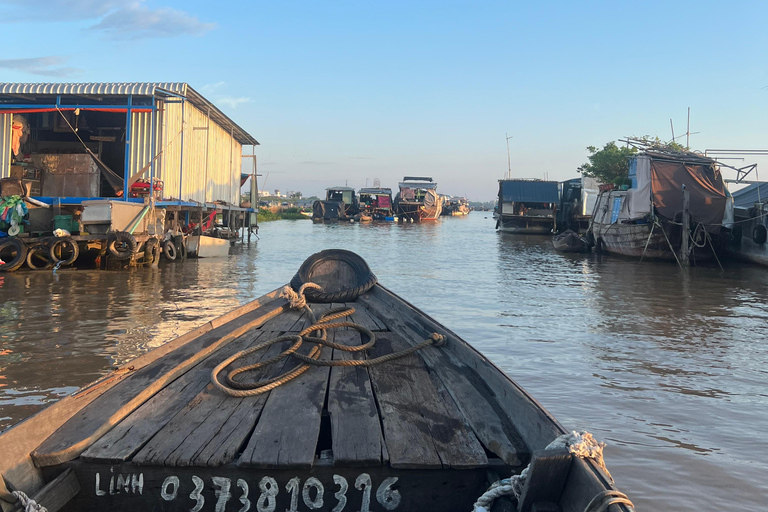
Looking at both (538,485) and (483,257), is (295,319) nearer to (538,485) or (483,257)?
(538,485)

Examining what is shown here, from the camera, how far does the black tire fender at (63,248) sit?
12534 millimetres

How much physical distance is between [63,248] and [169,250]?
2676mm

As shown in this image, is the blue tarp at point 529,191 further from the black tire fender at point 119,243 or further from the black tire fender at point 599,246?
the black tire fender at point 119,243

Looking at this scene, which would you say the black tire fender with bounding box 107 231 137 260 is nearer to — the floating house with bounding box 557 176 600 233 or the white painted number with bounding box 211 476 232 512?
the white painted number with bounding box 211 476 232 512

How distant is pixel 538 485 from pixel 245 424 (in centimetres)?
136

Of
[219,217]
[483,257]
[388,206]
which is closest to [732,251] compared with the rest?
[483,257]

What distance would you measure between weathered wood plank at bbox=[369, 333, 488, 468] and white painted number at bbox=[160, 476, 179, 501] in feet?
2.89

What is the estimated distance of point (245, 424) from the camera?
280cm

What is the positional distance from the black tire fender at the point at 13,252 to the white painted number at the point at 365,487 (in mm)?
12100

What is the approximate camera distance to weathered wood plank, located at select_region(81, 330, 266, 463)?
98.3 inches

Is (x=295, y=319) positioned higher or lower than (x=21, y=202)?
lower

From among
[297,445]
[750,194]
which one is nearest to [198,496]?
[297,445]

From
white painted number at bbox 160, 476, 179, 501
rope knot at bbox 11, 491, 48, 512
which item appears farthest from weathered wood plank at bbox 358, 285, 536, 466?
rope knot at bbox 11, 491, 48, 512

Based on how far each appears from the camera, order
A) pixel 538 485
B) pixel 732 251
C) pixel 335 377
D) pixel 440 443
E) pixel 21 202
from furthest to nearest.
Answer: pixel 732 251 → pixel 21 202 → pixel 335 377 → pixel 440 443 → pixel 538 485
